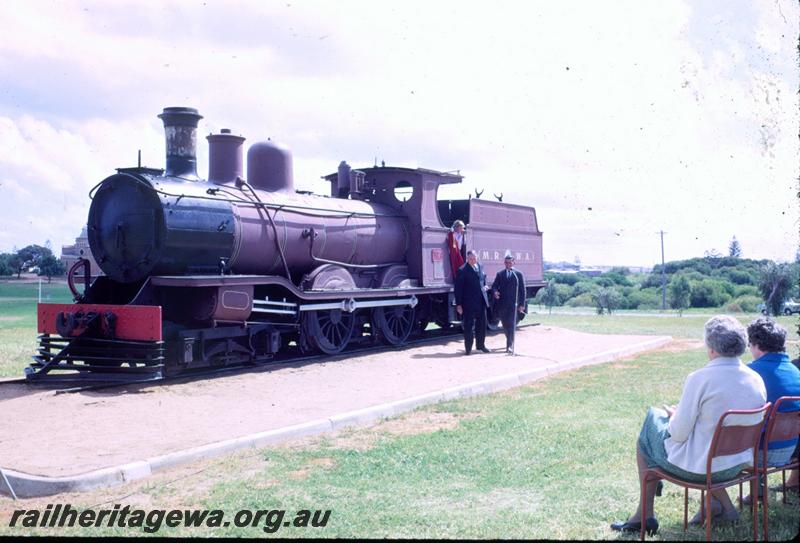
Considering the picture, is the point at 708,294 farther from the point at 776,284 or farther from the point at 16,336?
the point at 16,336

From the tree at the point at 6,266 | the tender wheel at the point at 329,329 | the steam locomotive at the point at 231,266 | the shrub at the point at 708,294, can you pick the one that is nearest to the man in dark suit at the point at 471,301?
the steam locomotive at the point at 231,266

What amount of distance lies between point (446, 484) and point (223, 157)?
7.48 metres

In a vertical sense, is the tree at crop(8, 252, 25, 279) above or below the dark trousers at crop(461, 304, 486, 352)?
above

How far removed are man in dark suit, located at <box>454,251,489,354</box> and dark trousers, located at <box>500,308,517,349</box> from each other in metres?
0.37

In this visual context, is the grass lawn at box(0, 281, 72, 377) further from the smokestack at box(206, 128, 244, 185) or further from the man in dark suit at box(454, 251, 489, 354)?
the man in dark suit at box(454, 251, 489, 354)

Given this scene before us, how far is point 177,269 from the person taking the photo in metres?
9.90

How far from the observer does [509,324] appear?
12.6 meters

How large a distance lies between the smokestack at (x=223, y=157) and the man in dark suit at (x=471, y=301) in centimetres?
429

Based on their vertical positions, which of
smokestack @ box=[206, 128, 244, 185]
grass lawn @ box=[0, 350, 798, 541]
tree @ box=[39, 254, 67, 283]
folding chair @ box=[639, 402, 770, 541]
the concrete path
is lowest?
grass lawn @ box=[0, 350, 798, 541]

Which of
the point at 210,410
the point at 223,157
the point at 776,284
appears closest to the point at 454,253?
the point at 223,157

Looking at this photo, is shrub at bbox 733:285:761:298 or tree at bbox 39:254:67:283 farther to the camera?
tree at bbox 39:254:67:283

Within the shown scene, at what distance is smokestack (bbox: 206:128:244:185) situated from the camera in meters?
11.1

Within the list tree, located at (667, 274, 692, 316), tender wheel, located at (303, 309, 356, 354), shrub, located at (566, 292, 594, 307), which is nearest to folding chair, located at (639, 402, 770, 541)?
tender wheel, located at (303, 309, 356, 354)

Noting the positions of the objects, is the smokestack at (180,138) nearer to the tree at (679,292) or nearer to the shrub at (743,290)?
the shrub at (743,290)
